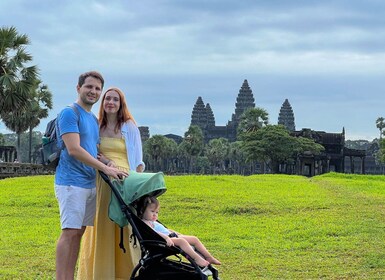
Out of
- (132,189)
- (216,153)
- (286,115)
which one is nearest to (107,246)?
(132,189)

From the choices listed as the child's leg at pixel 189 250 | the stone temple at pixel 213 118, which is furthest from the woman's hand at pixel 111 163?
the stone temple at pixel 213 118

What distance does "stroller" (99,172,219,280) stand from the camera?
531 cm

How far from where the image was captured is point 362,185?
81.6 ft

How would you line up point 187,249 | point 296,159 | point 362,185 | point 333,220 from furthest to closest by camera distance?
point 296,159 → point 362,185 → point 333,220 → point 187,249

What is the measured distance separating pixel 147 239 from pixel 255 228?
7.53 m

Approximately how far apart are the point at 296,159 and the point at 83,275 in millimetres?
53005

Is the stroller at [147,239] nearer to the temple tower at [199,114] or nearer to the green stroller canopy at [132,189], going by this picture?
the green stroller canopy at [132,189]

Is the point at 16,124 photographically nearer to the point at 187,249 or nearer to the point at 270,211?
the point at 270,211

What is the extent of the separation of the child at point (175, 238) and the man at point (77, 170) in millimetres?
350

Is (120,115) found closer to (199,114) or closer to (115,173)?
(115,173)

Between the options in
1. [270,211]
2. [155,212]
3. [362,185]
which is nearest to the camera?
[155,212]

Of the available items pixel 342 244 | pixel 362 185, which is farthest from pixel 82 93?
pixel 362 185

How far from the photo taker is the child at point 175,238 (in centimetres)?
536

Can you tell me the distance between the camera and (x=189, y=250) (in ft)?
17.7
